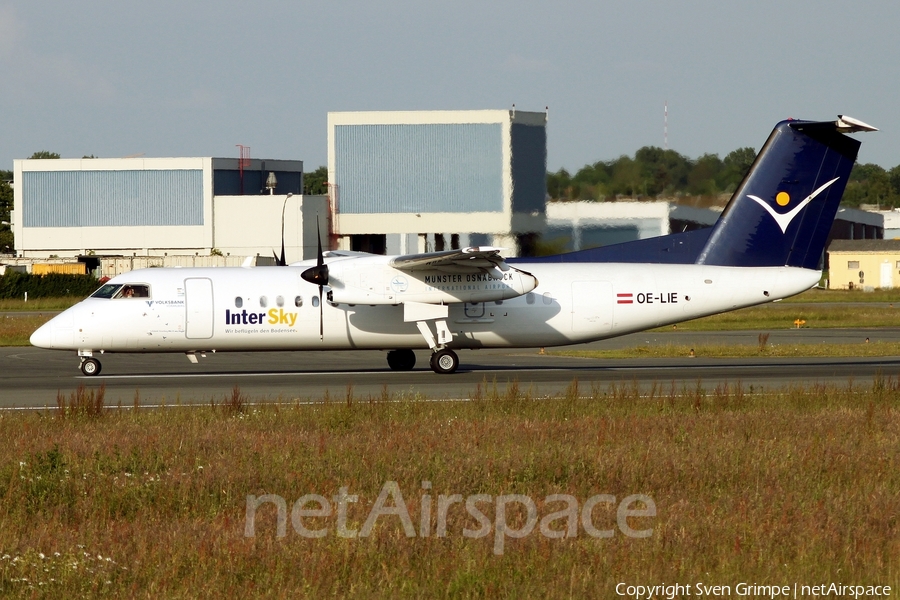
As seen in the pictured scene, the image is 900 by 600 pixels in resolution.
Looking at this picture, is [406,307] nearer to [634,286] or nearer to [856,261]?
[634,286]

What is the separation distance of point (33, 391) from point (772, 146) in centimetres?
1775

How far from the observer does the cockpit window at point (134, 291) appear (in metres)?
24.5

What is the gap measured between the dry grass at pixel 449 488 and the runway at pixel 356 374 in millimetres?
3398

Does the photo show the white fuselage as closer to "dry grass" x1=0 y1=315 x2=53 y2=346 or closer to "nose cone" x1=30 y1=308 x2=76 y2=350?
"nose cone" x1=30 y1=308 x2=76 y2=350

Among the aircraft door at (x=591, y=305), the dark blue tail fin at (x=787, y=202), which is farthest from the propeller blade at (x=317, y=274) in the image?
the dark blue tail fin at (x=787, y=202)

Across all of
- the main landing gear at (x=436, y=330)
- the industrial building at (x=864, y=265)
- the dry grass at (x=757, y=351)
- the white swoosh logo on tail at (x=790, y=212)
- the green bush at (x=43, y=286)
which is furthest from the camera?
the industrial building at (x=864, y=265)

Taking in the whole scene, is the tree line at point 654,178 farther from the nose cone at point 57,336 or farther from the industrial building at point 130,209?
the industrial building at point 130,209

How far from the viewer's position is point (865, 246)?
82.8m

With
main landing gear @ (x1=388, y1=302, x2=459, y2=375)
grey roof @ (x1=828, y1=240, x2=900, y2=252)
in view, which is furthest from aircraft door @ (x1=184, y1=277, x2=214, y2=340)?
grey roof @ (x1=828, y1=240, x2=900, y2=252)

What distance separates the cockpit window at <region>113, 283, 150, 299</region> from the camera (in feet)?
80.5

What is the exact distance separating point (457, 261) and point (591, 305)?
3.55 metres

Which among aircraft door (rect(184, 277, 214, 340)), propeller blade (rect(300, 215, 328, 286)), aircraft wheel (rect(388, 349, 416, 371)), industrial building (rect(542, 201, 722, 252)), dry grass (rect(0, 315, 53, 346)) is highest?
industrial building (rect(542, 201, 722, 252))

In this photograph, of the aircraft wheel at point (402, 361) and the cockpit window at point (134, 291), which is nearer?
the cockpit window at point (134, 291)

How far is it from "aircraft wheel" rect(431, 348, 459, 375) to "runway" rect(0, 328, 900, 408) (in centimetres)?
23
